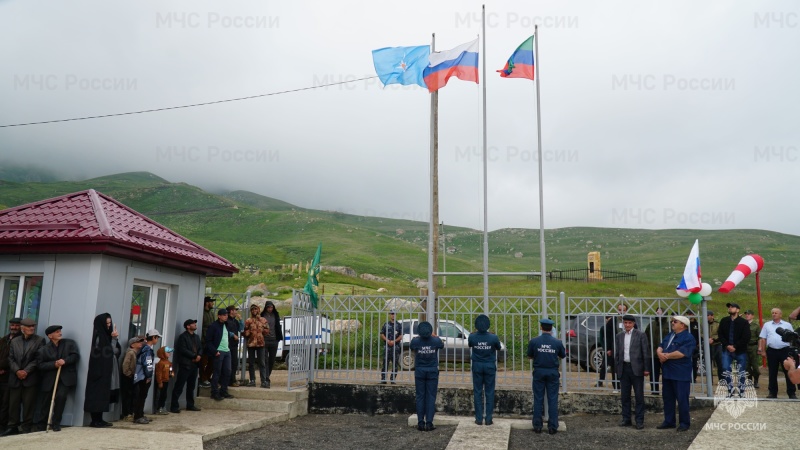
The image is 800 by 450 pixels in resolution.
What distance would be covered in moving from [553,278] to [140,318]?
1344 inches

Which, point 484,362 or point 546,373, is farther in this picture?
point 484,362

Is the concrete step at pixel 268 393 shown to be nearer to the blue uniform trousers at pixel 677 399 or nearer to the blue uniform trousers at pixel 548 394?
the blue uniform trousers at pixel 548 394

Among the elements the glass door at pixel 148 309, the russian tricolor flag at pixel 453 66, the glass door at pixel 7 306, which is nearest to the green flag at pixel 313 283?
the glass door at pixel 148 309

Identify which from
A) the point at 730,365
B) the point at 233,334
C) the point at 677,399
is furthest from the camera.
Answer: the point at 730,365

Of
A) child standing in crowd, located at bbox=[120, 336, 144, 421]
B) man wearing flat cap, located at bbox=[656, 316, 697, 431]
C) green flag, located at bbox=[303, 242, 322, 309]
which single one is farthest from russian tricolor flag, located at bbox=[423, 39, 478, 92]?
child standing in crowd, located at bbox=[120, 336, 144, 421]

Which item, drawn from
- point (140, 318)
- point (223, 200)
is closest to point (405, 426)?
point (140, 318)

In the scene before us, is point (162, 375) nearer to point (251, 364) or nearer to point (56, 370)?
point (56, 370)

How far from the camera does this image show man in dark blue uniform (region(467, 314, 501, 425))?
9836mm

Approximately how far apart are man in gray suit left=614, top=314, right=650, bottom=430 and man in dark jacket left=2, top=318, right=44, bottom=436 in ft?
30.5

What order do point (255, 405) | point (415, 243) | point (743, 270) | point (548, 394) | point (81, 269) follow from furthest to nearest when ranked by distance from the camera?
point (415, 243) → point (743, 270) → point (255, 405) → point (548, 394) → point (81, 269)

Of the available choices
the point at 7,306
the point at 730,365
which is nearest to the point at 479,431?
the point at 730,365

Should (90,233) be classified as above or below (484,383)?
above

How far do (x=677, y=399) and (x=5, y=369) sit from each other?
1040cm

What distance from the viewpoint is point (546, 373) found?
31.7 ft
